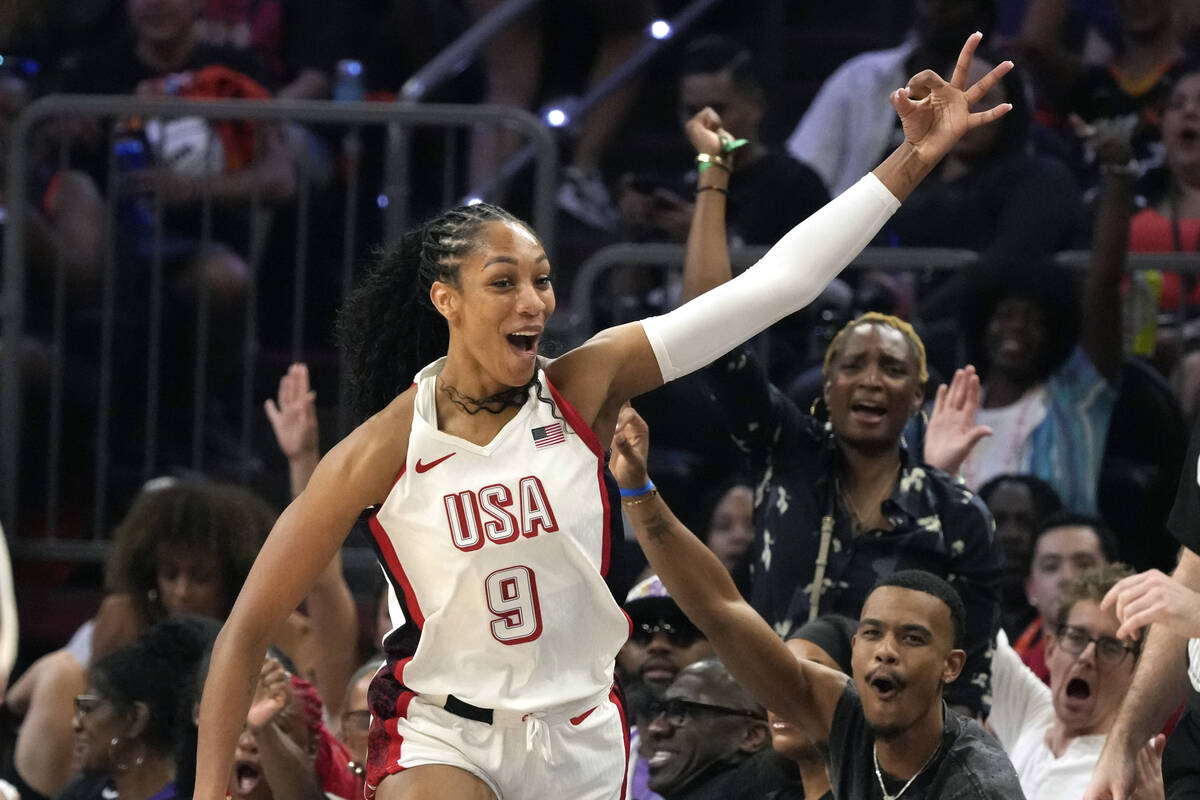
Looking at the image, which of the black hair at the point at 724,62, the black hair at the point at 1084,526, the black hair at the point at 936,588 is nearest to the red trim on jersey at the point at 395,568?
the black hair at the point at 936,588

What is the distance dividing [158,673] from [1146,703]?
281cm

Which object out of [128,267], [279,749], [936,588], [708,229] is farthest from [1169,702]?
[128,267]

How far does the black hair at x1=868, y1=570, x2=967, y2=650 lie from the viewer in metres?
4.09

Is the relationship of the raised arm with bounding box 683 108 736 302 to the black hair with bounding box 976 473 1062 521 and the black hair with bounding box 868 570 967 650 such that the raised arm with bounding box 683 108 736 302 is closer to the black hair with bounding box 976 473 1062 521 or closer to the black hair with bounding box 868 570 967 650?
the black hair with bounding box 868 570 967 650

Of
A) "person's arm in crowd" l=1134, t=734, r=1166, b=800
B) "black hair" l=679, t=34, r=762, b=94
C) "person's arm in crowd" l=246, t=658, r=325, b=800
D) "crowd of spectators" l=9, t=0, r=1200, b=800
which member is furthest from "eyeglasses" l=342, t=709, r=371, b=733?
"black hair" l=679, t=34, r=762, b=94

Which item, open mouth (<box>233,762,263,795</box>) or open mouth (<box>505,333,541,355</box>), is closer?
open mouth (<box>505,333,541,355</box>)

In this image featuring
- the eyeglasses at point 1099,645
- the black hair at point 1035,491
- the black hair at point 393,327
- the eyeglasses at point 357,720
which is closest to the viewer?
the black hair at point 393,327

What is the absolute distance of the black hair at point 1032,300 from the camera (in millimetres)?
6164

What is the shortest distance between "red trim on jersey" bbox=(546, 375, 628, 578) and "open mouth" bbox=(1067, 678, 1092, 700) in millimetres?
1985

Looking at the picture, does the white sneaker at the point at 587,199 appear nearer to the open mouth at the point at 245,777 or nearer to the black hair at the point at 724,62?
the black hair at the point at 724,62

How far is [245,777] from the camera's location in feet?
15.9

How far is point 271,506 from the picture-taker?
6758mm

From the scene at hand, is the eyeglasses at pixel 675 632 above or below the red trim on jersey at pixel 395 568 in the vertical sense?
below

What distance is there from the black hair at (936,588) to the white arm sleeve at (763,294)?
33.2 inches
